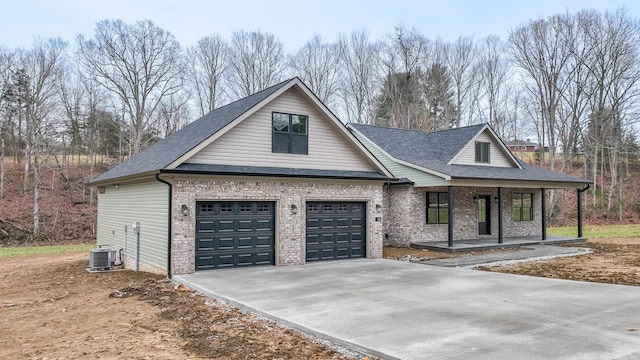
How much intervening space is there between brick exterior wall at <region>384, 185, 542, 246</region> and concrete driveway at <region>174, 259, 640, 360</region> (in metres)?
6.42

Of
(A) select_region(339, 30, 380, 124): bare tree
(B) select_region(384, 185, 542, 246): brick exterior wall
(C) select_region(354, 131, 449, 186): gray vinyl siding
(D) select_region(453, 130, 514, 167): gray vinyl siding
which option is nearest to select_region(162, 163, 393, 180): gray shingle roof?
(C) select_region(354, 131, 449, 186): gray vinyl siding

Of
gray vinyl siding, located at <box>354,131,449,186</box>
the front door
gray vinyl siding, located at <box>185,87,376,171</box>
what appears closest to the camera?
gray vinyl siding, located at <box>185,87,376,171</box>

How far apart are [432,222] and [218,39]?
2380 cm

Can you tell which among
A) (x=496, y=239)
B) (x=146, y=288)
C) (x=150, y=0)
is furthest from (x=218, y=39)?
(x=146, y=288)

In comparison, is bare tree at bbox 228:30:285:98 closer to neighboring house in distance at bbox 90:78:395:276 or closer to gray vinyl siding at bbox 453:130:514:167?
gray vinyl siding at bbox 453:130:514:167

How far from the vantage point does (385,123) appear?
37875 mm

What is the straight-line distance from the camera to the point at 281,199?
12984 millimetres

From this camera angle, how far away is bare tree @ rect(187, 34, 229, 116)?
3419 centimetres

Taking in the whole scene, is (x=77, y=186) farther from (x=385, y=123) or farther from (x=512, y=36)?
(x=512, y=36)

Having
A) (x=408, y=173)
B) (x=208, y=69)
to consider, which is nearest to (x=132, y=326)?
(x=408, y=173)

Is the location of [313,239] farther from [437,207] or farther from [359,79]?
[359,79]

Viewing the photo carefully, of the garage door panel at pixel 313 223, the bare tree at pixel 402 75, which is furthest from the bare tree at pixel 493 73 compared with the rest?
the garage door panel at pixel 313 223

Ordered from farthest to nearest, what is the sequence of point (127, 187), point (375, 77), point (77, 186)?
point (375, 77), point (77, 186), point (127, 187)

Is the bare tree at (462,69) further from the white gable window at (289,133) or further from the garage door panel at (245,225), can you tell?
the garage door panel at (245,225)
